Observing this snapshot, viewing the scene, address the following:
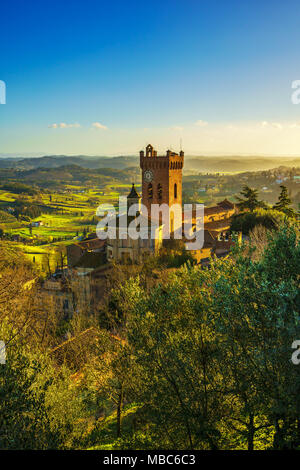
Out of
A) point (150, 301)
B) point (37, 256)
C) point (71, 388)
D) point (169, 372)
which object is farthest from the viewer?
point (37, 256)

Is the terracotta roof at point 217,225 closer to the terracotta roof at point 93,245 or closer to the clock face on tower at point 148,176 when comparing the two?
the clock face on tower at point 148,176

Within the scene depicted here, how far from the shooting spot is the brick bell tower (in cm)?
4769

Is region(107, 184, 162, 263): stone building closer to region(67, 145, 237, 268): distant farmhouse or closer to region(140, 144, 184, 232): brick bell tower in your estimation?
region(67, 145, 237, 268): distant farmhouse

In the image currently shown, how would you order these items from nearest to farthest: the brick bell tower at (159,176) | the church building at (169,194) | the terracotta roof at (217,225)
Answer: the church building at (169,194)
the brick bell tower at (159,176)
the terracotta roof at (217,225)

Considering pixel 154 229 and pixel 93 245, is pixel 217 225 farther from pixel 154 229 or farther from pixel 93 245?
pixel 93 245

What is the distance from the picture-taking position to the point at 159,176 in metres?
48.1

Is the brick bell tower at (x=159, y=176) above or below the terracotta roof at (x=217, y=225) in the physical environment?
above

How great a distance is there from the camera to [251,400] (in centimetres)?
809

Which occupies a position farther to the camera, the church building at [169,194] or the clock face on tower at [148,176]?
the clock face on tower at [148,176]

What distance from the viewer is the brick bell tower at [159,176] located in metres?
47.7

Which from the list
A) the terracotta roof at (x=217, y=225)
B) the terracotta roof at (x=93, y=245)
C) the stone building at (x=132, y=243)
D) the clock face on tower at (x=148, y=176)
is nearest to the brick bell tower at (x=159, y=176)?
the clock face on tower at (x=148, y=176)
